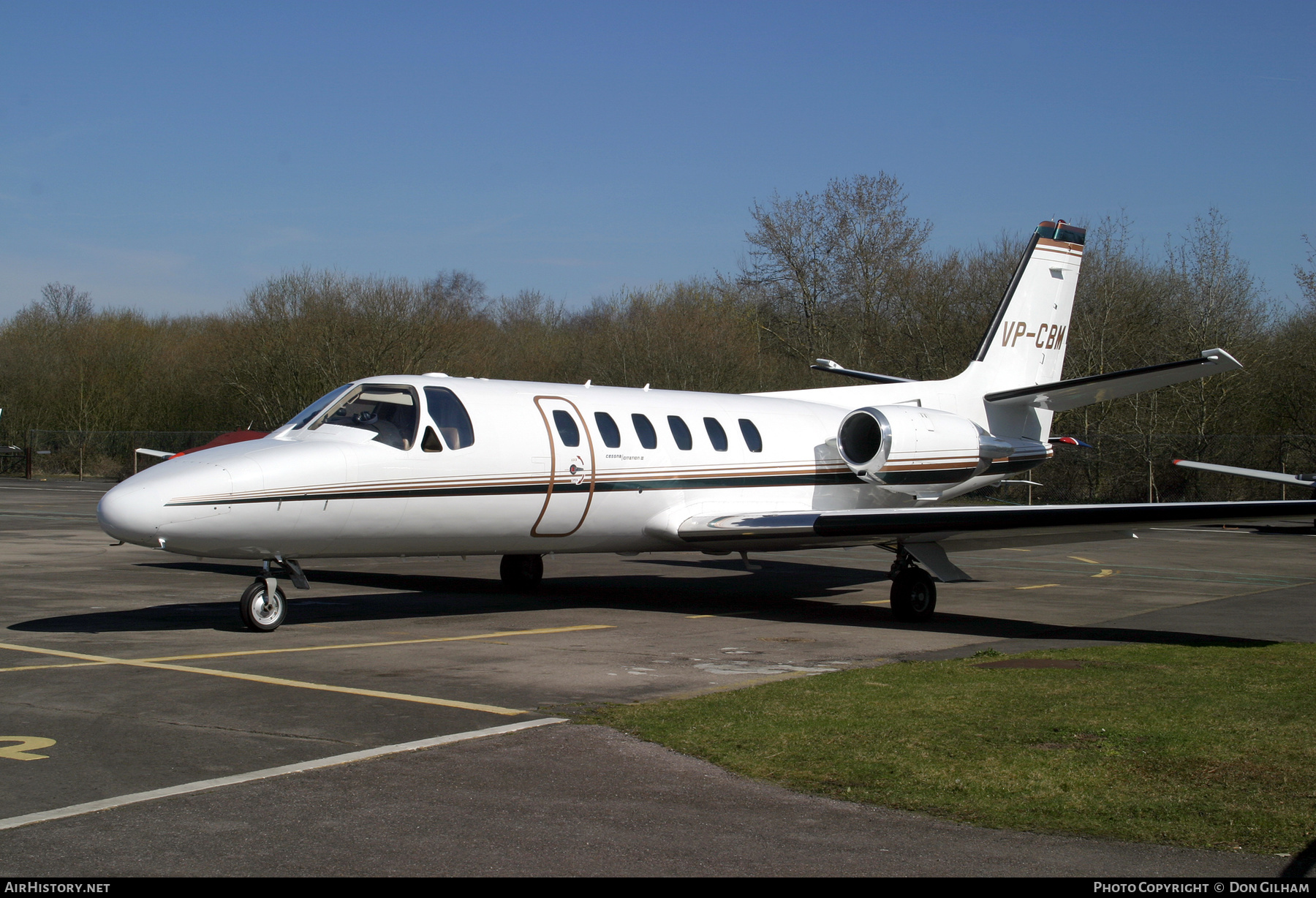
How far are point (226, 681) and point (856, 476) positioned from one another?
374 inches

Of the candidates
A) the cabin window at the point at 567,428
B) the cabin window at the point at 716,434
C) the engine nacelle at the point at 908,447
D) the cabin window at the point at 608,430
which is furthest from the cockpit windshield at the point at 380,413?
the engine nacelle at the point at 908,447

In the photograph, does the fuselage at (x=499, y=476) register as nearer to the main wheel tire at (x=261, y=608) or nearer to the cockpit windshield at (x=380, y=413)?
the cockpit windshield at (x=380, y=413)

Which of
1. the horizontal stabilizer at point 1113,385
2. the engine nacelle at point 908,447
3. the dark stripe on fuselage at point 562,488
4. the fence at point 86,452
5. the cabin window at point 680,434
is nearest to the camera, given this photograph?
the dark stripe on fuselage at point 562,488

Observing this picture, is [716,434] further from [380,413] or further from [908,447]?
[380,413]

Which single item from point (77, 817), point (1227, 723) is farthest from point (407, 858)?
point (1227, 723)

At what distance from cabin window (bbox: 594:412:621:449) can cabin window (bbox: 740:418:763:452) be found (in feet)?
7.01

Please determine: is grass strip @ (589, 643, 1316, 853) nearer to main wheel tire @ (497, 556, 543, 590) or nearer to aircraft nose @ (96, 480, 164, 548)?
aircraft nose @ (96, 480, 164, 548)

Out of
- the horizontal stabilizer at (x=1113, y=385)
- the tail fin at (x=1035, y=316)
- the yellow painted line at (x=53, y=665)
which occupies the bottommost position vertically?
the yellow painted line at (x=53, y=665)

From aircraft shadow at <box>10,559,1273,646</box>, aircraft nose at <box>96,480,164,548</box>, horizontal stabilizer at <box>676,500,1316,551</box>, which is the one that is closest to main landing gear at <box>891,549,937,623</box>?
aircraft shadow at <box>10,559,1273,646</box>

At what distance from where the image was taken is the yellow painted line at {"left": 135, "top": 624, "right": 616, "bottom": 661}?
9.63 metres

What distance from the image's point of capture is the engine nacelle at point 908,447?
50.4 feet

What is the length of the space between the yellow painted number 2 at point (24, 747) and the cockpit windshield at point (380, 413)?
5.05 meters

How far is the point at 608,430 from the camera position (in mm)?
13461
